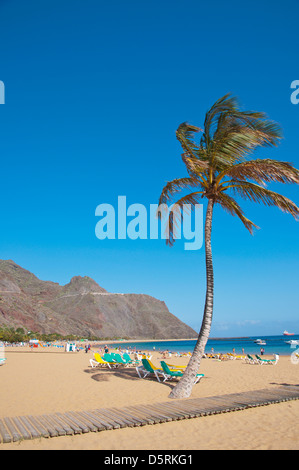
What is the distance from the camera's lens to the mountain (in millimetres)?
75000

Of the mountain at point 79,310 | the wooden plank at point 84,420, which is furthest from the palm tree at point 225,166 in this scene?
the mountain at point 79,310

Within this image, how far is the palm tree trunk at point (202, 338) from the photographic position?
8906 millimetres

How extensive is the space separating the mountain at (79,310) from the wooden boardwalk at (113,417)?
61.4 m

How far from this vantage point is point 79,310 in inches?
4719

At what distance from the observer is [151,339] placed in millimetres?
152500

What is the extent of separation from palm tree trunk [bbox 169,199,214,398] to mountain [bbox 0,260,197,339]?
6003 cm

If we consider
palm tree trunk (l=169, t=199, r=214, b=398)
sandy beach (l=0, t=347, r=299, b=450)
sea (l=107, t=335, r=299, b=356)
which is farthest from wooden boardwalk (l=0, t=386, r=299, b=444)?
sea (l=107, t=335, r=299, b=356)

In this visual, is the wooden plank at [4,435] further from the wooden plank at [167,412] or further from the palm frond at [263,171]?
the palm frond at [263,171]

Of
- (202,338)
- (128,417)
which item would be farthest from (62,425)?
(202,338)

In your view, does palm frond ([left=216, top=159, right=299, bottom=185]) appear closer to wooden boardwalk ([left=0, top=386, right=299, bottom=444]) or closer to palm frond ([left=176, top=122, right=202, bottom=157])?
palm frond ([left=176, top=122, right=202, bottom=157])
